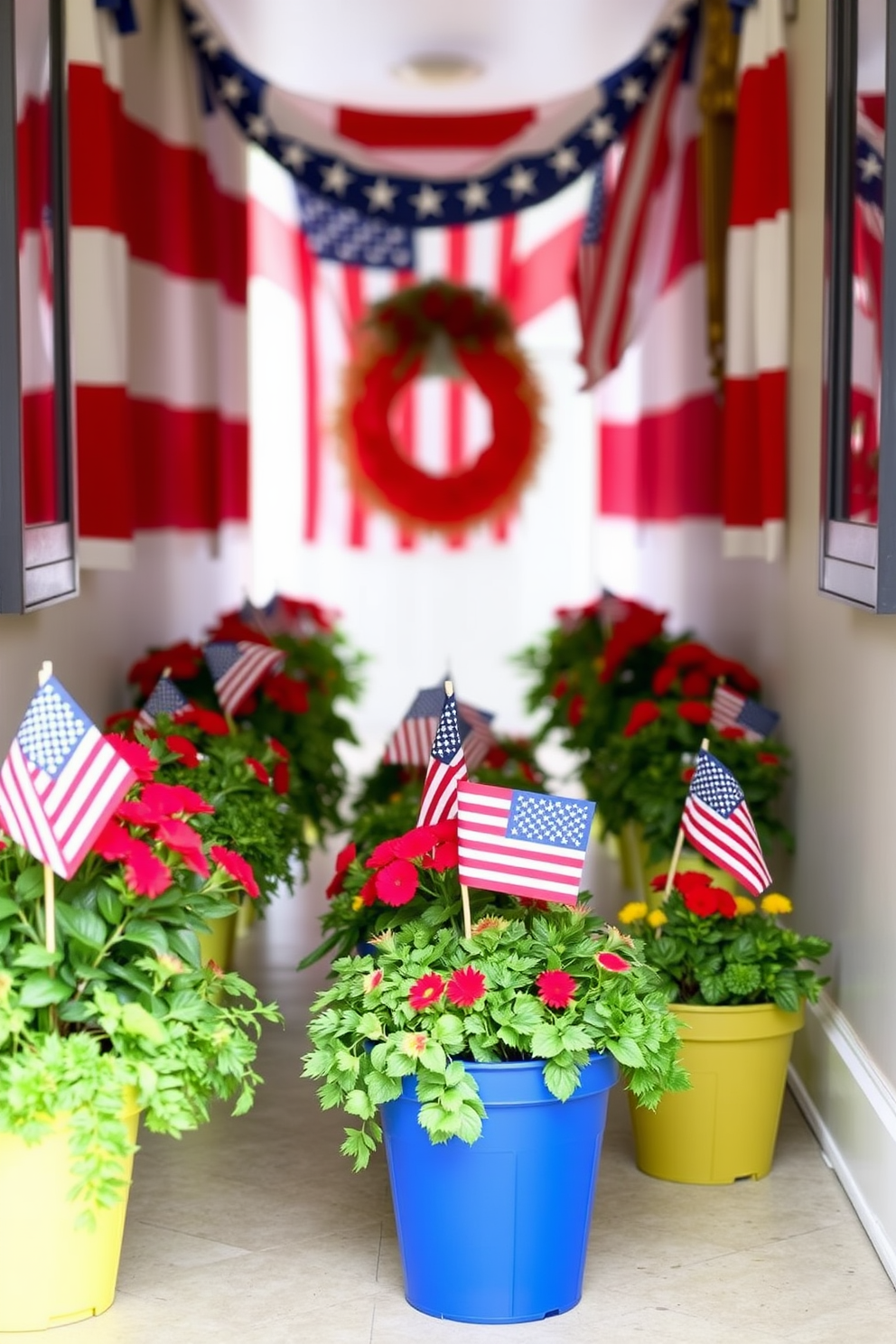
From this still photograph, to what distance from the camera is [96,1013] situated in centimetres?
212

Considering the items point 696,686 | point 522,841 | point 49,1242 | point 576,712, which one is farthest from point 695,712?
point 49,1242

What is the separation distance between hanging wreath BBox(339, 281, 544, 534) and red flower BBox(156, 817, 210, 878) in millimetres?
4635

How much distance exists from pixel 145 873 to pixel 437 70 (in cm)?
403

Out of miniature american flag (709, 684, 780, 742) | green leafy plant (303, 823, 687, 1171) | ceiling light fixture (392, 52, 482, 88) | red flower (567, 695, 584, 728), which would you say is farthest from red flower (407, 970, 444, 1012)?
ceiling light fixture (392, 52, 482, 88)

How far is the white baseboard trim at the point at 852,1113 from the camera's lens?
247 centimetres

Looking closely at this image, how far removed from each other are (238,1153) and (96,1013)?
0.86 metres

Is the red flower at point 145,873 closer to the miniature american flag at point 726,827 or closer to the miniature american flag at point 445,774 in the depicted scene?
the miniature american flag at point 445,774

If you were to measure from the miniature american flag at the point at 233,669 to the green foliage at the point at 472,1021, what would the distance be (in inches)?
61.7

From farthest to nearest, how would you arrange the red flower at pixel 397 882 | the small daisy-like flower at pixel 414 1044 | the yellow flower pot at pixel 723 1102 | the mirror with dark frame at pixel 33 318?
the yellow flower pot at pixel 723 1102, the mirror with dark frame at pixel 33 318, the red flower at pixel 397 882, the small daisy-like flower at pixel 414 1044

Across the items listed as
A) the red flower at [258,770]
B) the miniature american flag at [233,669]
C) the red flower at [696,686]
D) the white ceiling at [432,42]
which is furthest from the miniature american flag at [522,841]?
the white ceiling at [432,42]

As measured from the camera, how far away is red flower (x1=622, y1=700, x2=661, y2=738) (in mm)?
3816

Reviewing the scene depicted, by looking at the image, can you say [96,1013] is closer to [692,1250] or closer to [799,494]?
[692,1250]

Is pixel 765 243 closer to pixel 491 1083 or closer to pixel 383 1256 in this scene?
pixel 491 1083

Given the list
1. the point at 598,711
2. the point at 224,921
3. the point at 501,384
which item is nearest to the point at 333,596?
the point at 501,384
